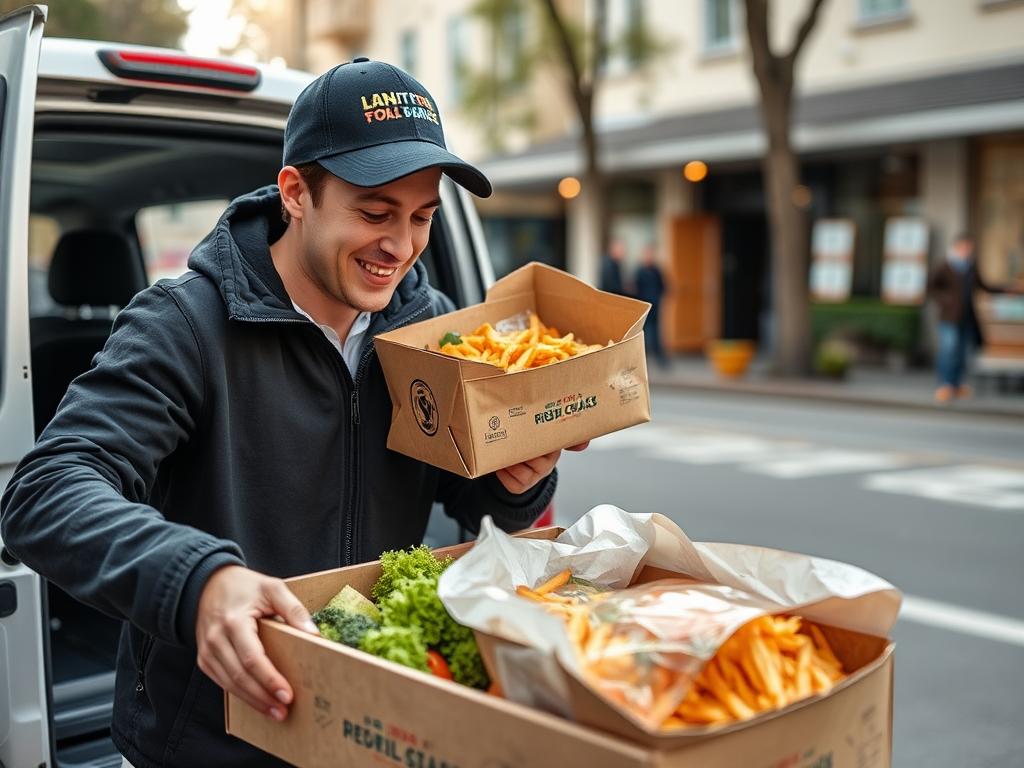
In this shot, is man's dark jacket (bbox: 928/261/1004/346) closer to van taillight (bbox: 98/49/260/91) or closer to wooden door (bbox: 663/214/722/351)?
wooden door (bbox: 663/214/722/351)

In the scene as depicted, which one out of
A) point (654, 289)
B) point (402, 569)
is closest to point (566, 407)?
point (402, 569)

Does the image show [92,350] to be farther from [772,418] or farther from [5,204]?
[772,418]

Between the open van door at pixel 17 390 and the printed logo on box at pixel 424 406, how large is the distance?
941mm

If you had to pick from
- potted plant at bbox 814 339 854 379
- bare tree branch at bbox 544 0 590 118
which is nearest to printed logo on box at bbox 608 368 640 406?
potted plant at bbox 814 339 854 379

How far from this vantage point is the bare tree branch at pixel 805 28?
1666 cm

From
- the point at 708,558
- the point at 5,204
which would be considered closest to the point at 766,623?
the point at 708,558

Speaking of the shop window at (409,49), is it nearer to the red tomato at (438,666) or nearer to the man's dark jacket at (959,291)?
the man's dark jacket at (959,291)

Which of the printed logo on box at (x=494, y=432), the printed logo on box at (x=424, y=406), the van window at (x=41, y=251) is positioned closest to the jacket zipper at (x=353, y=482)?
the printed logo on box at (x=424, y=406)

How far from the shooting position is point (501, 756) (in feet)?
4.86

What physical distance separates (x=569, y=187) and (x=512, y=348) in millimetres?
24295

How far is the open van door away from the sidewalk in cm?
1368

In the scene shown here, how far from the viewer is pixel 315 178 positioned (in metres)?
2.26

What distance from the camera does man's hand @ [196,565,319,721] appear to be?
1723mm

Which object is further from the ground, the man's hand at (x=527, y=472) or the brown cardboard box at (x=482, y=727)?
the man's hand at (x=527, y=472)
